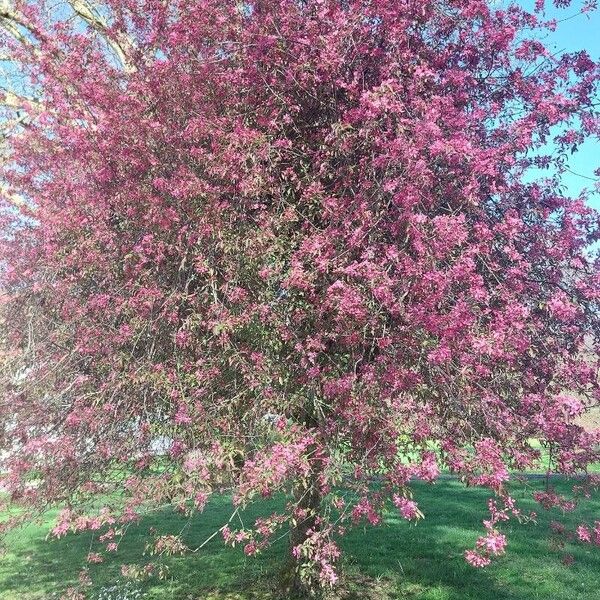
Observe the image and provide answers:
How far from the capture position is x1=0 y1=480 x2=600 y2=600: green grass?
5.82m

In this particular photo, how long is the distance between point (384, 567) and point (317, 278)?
437cm

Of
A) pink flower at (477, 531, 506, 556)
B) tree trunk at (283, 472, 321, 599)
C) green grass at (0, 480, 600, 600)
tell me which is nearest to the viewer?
pink flower at (477, 531, 506, 556)

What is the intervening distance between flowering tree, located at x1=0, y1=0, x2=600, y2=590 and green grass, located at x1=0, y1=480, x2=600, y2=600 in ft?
5.22

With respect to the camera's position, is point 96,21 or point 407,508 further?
point 96,21

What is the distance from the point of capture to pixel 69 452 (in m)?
4.02

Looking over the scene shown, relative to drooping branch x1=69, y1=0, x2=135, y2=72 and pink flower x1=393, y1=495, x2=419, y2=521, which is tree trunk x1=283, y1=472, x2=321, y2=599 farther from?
drooping branch x1=69, y1=0, x2=135, y2=72

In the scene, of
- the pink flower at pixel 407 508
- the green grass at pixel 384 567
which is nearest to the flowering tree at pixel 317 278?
the pink flower at pixel 407 508

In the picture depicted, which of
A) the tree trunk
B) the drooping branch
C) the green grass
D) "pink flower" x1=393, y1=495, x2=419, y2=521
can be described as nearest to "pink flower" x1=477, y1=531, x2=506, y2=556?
"pink flower" x1=393, y1=495, x2=419, y2=521

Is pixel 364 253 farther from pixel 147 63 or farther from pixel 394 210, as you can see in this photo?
pixel 147 63

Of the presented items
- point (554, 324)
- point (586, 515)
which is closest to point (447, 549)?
point (586, 515)

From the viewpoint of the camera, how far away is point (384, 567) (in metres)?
6.58

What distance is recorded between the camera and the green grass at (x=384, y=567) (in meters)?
5.82

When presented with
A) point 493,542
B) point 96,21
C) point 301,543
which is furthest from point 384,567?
point 96,21

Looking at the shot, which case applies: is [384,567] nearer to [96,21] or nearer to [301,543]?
[301,543]
